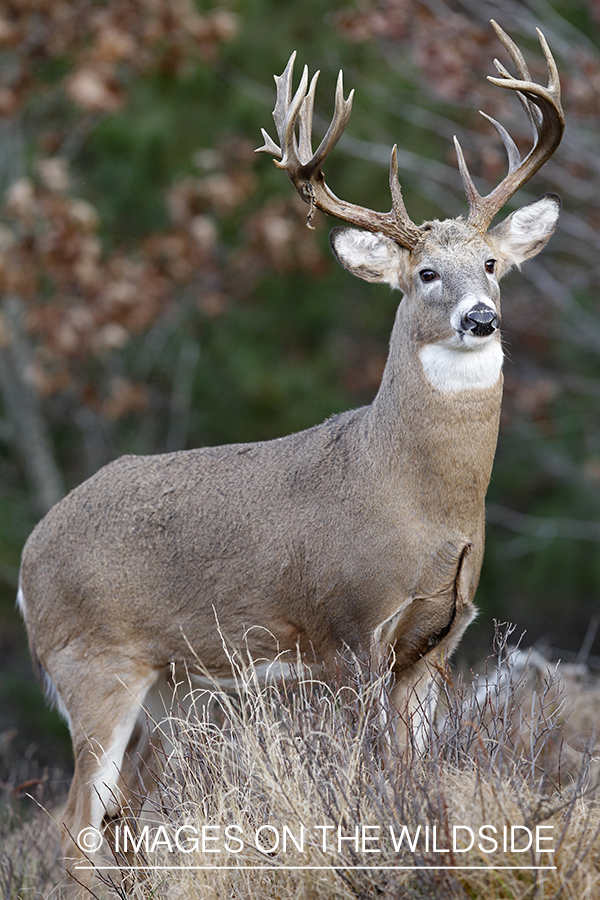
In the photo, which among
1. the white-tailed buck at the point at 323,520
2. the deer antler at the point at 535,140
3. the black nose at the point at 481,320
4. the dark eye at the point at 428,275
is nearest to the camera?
the black nose at the point at 481,320

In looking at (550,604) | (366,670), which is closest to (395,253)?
(366,670)

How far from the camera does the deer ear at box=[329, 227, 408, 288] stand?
4.84 metres

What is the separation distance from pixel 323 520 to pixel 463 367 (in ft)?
2.77

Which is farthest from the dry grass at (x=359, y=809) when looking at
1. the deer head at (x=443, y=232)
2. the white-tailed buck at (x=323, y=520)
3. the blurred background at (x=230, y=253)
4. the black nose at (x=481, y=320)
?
the blurred background at (x=230, y=253)

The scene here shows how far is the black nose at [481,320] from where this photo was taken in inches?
167

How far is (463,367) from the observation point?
4449 mm

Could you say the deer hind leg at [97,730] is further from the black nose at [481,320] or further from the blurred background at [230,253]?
the blurred background at [230,253]

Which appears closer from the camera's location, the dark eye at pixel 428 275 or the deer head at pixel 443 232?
the deer head at pixel 443 232

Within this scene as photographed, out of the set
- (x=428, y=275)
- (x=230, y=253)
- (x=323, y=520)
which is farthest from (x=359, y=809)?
(x=230, y=253)

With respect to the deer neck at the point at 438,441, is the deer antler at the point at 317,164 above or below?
above

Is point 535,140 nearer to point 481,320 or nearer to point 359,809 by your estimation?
point 481,320

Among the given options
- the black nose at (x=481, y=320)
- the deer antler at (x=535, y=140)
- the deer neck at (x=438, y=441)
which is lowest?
the deer neck at (x=438, y=441)

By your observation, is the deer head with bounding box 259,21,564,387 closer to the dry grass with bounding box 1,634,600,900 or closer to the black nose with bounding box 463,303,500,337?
the black nose with bounding box 463,303,500,337

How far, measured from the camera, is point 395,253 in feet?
15.9
